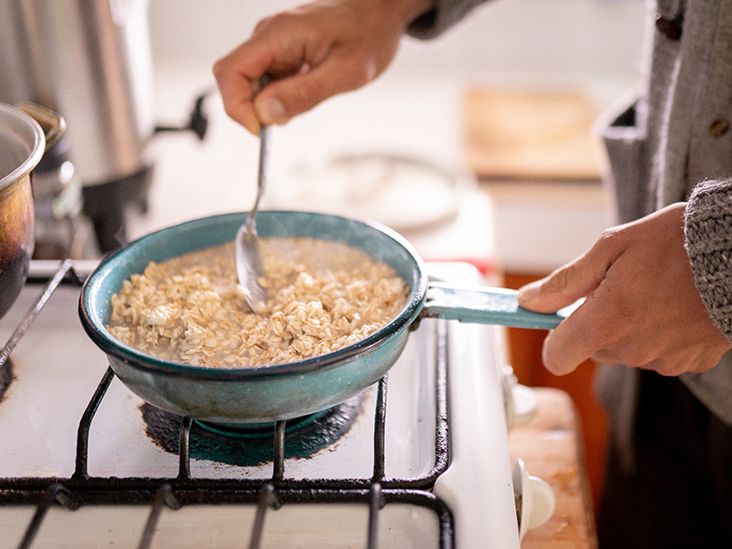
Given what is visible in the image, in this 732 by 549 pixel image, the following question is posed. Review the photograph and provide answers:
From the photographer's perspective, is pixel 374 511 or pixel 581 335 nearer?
pixel 374 511

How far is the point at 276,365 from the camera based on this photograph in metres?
0.51

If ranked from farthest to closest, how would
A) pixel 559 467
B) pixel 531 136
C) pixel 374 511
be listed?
1. pixel 531 136
2. pixel 559 467
3. pixel 374 511

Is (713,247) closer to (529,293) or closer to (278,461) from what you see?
(529,293)

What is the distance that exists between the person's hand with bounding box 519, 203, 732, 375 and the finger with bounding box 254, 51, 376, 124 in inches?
11.9

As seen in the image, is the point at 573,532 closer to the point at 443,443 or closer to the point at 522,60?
the point at 443,443

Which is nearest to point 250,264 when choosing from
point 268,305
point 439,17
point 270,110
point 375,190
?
point 268,305

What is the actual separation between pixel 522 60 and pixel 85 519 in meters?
1.66

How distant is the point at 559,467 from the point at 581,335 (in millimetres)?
207

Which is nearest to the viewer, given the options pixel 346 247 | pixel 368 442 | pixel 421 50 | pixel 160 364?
pixel 160 364

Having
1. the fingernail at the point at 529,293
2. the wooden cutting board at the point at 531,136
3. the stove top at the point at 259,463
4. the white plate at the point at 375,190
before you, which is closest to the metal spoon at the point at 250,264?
the stove top at the point at 259,463

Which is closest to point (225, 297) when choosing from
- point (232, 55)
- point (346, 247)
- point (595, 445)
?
point (346, 247)

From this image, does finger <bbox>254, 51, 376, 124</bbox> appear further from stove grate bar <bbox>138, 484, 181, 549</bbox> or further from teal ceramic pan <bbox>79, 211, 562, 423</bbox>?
stove grate bar <bbox>138, 484, 181, 549</bbox>

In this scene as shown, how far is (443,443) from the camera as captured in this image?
566 mm

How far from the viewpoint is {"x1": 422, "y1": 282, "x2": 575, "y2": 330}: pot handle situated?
23.8 inches
